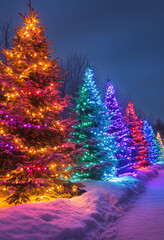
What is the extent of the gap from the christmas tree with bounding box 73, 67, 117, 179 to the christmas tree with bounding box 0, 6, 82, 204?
458 centimetres

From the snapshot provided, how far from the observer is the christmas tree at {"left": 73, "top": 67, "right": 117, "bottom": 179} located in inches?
488

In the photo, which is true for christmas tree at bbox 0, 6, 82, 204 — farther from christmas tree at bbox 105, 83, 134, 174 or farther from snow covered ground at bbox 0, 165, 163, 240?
christmas tree at bbox 105, 83, 134, 174

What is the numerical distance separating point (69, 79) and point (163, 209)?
20.6 metres

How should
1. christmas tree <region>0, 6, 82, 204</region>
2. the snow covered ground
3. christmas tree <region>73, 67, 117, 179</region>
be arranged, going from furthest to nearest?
1. christmas tree <region>73, 67, 117, 179</region>
2. christmas tree <region>0, 6, 82, 204</region>
3. the snow covered ground

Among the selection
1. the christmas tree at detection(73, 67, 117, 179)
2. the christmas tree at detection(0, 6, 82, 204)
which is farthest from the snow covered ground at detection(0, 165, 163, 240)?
the christmas tree at detection(73, 67, 117, 179)

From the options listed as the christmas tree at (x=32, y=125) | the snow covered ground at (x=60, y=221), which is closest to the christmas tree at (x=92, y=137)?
the christmas tree at (x=32, y=125)

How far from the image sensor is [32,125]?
682 cm

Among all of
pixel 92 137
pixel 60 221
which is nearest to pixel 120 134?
pixel 92 137

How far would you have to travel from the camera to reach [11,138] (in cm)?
612

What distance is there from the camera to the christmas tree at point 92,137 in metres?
12.4

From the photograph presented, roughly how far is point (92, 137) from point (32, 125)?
22.0ft

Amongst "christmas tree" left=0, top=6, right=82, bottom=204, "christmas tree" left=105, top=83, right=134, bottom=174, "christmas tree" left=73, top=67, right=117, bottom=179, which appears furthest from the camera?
"christmas tree" left=105, top=83, right=134, bottom=174

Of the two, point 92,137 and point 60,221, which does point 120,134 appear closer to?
point 92,137

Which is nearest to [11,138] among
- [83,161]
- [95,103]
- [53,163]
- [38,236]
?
[53,163]
